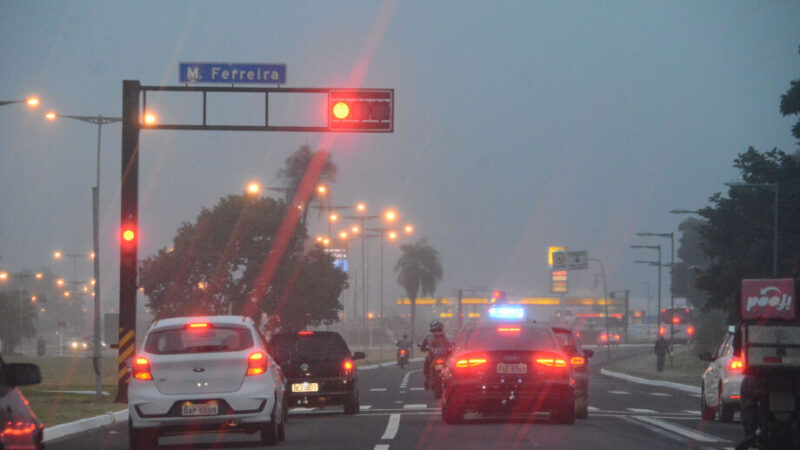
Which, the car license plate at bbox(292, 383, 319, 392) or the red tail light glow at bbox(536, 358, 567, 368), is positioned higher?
the red tail light glow at bbox(536, 358, 567, 368)

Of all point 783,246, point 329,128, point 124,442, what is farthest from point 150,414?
point 783,246

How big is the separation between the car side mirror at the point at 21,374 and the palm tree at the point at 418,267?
137 meters

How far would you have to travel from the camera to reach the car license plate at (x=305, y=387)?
24125mm

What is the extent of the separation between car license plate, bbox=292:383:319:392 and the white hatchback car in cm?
759

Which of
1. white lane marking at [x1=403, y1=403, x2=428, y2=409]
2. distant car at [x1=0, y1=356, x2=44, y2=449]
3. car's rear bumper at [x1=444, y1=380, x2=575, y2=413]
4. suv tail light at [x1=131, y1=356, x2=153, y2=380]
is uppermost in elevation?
distant car at [x1=0, y1=356, x2=44, y2=449]

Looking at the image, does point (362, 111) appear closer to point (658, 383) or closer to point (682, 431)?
point (682, 431)

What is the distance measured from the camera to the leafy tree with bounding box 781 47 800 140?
56531mm

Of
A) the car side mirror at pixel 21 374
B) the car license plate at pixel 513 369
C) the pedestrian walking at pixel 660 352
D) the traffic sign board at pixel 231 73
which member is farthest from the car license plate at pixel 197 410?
the pedestrian walking at pixel 660 352

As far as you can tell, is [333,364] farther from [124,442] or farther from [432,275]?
[432,275]

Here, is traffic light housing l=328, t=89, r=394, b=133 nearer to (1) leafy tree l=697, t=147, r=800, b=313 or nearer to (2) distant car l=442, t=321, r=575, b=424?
(2) distant car l=442, t=321, r=575, b=424

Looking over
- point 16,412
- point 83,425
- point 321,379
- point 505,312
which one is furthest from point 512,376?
point 505,312

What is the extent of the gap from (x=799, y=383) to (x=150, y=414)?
7759 millimetres

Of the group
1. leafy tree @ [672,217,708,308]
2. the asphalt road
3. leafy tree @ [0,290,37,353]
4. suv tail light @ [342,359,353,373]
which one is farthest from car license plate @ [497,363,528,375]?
leafy tree @ [672,217,708,308]

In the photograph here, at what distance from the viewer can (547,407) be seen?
63.9 feet
